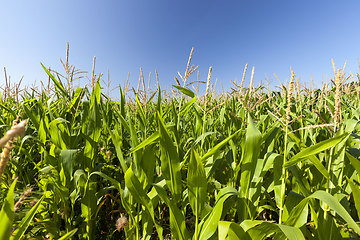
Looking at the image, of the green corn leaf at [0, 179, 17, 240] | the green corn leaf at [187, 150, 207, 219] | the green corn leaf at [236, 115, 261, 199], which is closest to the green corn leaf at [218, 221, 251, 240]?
the green corn leaf at [187, 150, 207, 219]

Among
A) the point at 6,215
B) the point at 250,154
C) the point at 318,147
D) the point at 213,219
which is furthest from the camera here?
the point at 250,154

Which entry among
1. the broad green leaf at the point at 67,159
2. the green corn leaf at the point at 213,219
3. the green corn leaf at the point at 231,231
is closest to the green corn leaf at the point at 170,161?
the green corn leaf at the point at 213,219

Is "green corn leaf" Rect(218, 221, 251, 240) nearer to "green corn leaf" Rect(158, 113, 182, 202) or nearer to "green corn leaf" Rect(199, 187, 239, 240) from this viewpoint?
"green corn leaf" Rect(199, 187, 239, 240)

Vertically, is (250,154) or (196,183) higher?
(250,154)

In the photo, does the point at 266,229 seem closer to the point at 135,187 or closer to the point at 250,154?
the point at 250,154

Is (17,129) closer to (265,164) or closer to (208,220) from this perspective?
(208,220)

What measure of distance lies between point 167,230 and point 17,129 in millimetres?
1559

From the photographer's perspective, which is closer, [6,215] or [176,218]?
[6,215]

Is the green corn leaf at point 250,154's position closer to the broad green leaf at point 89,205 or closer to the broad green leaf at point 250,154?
the broad green leaf at point 250,154

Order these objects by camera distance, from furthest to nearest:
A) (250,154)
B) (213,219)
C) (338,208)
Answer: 1. (250,154)
2. (213,219)
3. (338,208)

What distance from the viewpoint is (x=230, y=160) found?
1.52 m

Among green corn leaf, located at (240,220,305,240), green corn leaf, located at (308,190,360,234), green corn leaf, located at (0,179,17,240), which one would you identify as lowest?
green corn leaf, located at (240,220,305,240)

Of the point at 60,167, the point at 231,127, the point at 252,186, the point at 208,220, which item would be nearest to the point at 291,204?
the point at 252,186

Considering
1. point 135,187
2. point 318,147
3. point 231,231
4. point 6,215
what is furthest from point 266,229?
point 6,215
